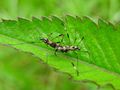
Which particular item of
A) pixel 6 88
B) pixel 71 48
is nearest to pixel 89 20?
pixel 71 48

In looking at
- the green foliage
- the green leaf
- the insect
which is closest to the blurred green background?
the green foliage

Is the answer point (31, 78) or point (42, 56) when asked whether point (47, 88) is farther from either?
point (42, 56)

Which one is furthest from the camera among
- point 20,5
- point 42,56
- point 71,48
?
point 20,5

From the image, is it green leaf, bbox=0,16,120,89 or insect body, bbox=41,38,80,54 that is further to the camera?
insect body, bbox=41,38,80,54

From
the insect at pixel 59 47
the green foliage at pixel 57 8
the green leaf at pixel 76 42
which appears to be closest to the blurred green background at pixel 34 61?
the green foliage at pixel 57 8

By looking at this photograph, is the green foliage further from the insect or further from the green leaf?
the green leaf

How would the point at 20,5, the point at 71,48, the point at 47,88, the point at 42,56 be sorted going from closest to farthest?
the point at 42,56
the point at 71,48
the point at 47,88
the point at 20,5

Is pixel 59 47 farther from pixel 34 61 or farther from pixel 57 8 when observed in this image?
pixel 34 61

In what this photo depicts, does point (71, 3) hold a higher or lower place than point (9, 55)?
higher
